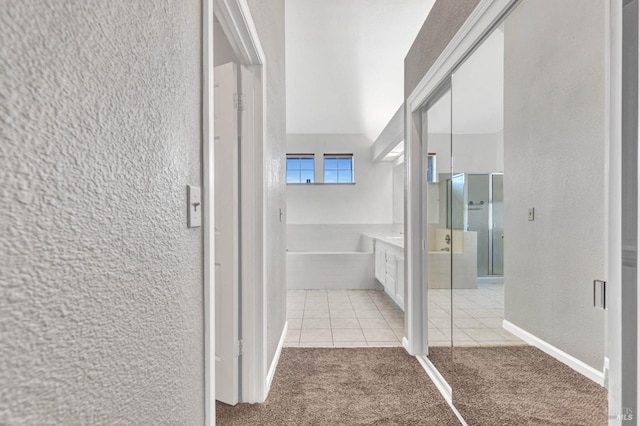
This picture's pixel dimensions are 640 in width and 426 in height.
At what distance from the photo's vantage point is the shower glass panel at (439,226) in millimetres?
2324

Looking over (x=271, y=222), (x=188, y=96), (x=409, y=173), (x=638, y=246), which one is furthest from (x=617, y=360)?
(x=409, y=173)

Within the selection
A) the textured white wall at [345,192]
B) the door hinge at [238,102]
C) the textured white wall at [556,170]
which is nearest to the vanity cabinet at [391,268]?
the textured white wall at [345,192]

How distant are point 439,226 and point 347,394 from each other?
1.28 meters

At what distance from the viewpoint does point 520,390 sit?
1.42 meters

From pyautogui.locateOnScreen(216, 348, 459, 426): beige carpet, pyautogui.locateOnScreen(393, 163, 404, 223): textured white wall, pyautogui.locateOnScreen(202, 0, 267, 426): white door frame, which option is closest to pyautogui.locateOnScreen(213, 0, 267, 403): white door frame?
pyautogui.locateOnScreen(202, 0, 267, 426): white door frame

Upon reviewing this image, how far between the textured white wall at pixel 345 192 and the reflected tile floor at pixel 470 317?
3928 millimetres

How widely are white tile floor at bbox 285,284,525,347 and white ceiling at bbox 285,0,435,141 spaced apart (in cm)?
246

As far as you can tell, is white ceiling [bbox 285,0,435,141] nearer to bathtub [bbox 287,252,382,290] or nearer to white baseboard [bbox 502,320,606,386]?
bathtub [bbox 287,252,382,290]

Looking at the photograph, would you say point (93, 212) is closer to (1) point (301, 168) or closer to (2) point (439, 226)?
(2) point (439, 226)

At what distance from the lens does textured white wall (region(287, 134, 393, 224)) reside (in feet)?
21.1

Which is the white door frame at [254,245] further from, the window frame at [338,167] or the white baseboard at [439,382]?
the window frame at [338,167]

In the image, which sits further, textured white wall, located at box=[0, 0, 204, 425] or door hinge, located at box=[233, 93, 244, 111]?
door hinge, located at box=[233, 93, 244, 111]

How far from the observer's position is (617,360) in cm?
85

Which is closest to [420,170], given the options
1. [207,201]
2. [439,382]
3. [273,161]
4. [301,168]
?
[273,161]
